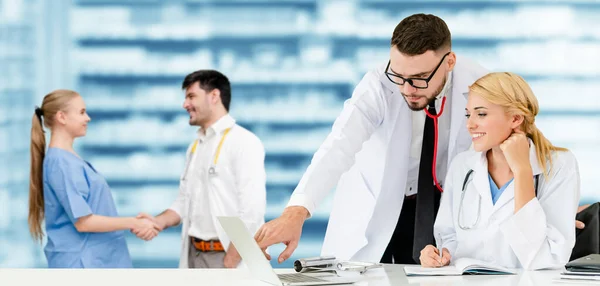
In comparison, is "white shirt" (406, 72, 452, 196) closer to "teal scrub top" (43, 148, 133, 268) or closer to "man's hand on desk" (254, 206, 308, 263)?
"man's hand on desk" (254, 206, 308, 263)

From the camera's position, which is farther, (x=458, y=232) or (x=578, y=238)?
(x=578, y=238)

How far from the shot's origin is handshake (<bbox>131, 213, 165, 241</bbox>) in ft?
12.9

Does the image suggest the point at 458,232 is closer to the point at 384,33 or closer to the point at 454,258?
the point at 454,258

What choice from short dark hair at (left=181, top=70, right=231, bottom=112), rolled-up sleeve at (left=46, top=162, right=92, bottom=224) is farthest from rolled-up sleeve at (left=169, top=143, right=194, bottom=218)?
rolled-up sleeve at (left=46, top=162, right=92, bottom=224)

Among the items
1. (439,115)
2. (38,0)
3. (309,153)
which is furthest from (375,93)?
(38,0)

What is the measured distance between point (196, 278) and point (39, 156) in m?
2.01

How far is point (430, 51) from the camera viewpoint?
2.53 m

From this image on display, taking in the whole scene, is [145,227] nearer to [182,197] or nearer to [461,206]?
[182,197]

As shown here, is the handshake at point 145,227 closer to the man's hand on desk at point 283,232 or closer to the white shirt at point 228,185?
the white shirt at point 228,185

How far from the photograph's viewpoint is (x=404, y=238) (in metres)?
2.89

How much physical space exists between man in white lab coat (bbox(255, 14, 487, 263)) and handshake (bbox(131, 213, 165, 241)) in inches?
53.6

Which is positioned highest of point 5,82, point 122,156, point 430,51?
point 430,51

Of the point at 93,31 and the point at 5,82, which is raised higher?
the point at 93,31

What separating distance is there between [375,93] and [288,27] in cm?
223
